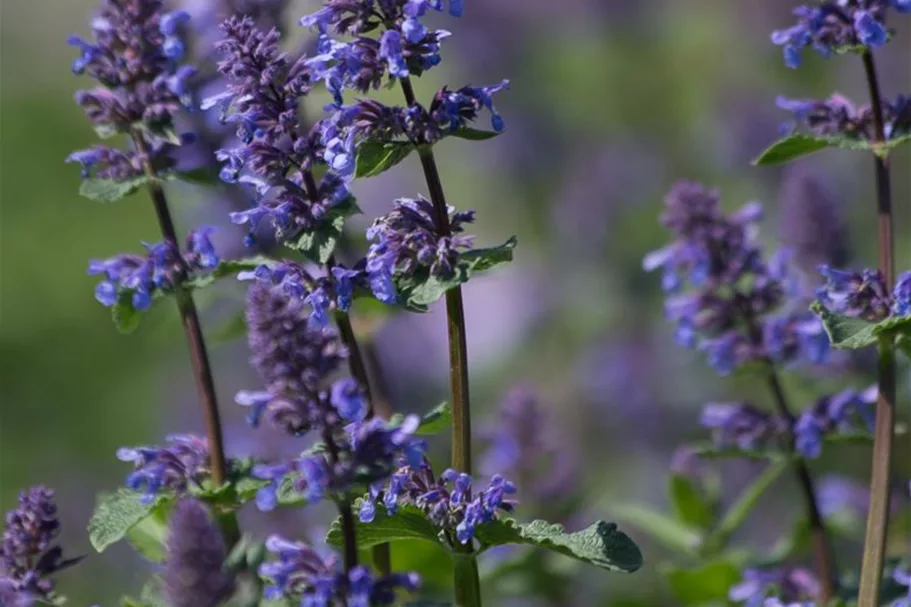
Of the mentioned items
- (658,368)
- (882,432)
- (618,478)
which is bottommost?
(882,432)

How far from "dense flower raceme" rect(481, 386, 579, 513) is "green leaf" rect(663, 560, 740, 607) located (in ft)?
1.62

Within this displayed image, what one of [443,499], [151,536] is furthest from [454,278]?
[151,536]

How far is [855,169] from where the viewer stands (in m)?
7.17

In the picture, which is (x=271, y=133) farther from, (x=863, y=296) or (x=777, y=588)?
(x=777, y=588)

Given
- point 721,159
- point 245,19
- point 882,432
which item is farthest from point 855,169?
point 245,19

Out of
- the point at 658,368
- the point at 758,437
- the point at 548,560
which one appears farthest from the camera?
the point at 658,368

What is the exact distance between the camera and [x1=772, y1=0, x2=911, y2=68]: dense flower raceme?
2363 mm

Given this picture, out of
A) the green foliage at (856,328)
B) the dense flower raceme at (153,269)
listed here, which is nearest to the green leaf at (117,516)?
the dense flower raceme at (153,269)

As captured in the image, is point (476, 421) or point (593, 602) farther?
point (476, 421)

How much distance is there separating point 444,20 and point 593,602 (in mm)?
5517

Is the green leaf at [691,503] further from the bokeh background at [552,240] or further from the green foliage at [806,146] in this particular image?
the bokeh background at [552,240]

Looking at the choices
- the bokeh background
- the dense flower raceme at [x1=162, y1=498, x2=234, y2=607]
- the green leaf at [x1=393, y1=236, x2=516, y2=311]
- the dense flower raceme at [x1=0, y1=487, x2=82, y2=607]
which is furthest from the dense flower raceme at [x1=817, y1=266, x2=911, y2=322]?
the bokeh background

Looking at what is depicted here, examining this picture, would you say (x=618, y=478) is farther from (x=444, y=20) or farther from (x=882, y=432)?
(x=444, y=20)

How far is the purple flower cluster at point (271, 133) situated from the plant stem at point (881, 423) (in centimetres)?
98
